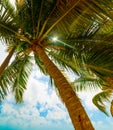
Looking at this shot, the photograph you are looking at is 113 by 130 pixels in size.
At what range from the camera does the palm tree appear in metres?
6.50

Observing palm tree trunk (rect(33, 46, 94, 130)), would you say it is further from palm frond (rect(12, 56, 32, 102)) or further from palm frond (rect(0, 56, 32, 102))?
palm frond (rect(12, 56, 32, 102))

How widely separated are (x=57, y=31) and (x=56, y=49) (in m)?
0.79

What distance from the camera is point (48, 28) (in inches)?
304

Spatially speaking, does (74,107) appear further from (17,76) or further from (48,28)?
(17,76)

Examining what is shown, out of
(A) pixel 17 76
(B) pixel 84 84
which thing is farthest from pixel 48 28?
(B) pixel 84 84

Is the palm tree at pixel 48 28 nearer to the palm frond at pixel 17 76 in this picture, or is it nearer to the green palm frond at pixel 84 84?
the palm frond at pixel 17 76

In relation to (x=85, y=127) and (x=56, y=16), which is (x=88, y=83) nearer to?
(x=56, y=16)

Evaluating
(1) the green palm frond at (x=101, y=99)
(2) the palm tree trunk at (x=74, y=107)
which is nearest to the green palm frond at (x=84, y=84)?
(1) the green palm frond at (x=101, y=99)

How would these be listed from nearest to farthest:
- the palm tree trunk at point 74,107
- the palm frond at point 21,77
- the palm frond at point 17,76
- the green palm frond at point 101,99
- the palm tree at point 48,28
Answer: the palm tree trunk at point 74,107 < the palm tree at point 48,28 < the palm frond at point 17,76 < the palm frond at point 21,77 < the green palm frond at point 101,99

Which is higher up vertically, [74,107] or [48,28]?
[48,28]

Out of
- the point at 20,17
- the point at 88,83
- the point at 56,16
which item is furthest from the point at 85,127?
Answer: the point at 88,83

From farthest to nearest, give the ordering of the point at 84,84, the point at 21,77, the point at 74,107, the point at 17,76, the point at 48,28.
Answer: the point at 84,84, the point at 21,77, the point at 17,76, the point at 48,28, the point at 74,107

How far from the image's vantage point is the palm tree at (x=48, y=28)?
6.50m

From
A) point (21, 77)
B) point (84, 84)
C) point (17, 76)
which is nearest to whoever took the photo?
point (17, 76)
